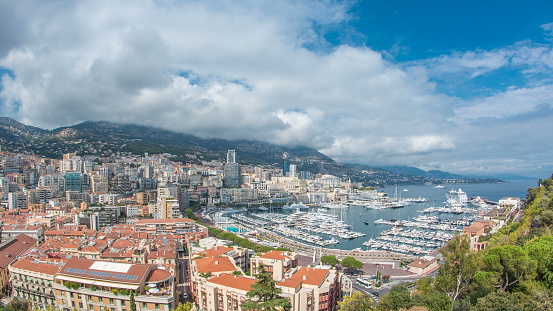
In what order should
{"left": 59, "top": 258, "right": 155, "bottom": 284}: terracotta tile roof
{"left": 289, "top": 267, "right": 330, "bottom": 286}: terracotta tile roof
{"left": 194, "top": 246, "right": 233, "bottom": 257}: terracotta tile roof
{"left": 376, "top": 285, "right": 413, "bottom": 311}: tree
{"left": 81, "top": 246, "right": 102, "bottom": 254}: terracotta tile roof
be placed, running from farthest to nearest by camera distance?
{"left": 81, "top": 246, "right": 102, "bottom": 254}: terracotta tile roof → {"left": 194, "top": 246, "right": 233, "bottom": 257}: terracotta tile roof → {"left": 289, "top": 267, "right": 330, "bottom": 286}: terracotta tile roof → {"left": 59, "top": 258, "right": 155, "bottom": 284}: terracotta tile roof → {"left": 376, "top": 285, "right": 413, "bottom": 311}: tree

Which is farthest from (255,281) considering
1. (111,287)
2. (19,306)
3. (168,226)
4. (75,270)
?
(168,226)

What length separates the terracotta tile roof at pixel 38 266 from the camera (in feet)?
44.3

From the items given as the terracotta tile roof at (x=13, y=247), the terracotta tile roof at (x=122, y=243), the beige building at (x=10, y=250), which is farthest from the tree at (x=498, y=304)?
the terracotta tile roof at (x=13, y=247)

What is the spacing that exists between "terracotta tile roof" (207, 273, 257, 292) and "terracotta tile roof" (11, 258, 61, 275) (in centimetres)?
642

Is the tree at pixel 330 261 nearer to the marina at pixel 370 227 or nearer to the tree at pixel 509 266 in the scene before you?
the marina at pixel 370 227

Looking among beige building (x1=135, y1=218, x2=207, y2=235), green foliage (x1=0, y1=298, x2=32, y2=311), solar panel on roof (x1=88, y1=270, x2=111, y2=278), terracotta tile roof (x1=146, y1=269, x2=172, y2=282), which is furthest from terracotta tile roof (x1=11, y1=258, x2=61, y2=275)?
beige building (x1=135, y1=218, x2=207, y2=235)

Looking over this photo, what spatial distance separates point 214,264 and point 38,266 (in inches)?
275

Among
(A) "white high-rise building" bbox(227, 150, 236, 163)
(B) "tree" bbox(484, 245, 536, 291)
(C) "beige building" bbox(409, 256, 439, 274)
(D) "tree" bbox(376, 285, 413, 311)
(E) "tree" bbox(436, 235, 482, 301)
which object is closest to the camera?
(D) "tree" bbox(376, 285, 413, 311)

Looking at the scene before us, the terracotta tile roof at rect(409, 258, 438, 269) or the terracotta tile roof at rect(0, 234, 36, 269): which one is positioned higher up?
Result: the terracotta tile roof at rect(0, 234, 36, 269)

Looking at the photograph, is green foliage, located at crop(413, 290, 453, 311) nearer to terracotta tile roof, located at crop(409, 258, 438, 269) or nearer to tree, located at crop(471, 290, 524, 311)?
tree, located at crop(471, 290, 524, 311)

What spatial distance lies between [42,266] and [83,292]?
9.50 ft

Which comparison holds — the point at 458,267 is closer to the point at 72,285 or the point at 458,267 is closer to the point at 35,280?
the point at 72,285

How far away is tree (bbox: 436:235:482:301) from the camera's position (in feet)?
36.2

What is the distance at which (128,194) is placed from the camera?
47750 mm
